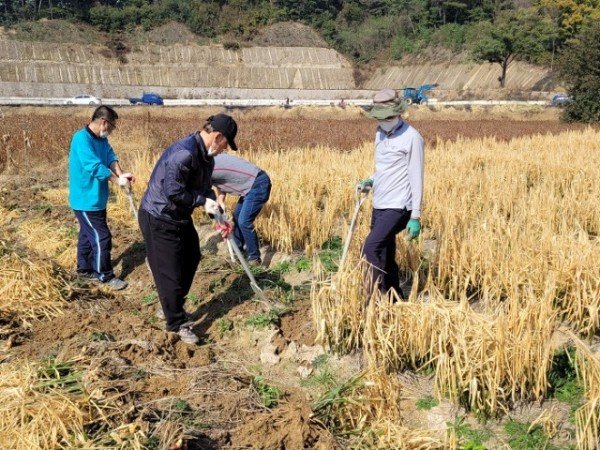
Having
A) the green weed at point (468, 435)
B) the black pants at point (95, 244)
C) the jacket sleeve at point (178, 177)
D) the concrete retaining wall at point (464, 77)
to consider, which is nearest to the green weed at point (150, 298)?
the black pants at point (95, 244)

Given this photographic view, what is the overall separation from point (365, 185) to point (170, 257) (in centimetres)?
150

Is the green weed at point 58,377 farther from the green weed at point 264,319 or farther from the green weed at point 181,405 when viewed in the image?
the green weed at point 264,319

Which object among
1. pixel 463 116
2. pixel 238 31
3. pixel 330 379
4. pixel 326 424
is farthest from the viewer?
pixel 238 31

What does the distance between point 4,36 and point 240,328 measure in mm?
53649

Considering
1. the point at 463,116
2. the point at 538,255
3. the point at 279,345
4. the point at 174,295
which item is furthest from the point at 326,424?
the point at 463,116

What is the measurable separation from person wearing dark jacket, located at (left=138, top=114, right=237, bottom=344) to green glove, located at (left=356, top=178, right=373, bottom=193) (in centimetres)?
96

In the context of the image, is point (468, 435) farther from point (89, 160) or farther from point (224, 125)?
point (89, 160)

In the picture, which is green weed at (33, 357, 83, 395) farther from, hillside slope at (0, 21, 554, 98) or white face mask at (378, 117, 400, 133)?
hillside slope at (0, 21, 554, 98)

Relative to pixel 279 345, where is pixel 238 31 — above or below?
above

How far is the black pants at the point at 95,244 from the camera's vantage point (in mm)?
5203

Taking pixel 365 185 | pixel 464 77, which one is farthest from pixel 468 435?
pixel 464 77

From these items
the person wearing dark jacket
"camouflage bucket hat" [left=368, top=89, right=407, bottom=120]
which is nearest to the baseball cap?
the person wearing dark jacket

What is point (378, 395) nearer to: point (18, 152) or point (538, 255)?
point (538, 255)

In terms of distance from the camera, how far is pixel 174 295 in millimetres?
4047
